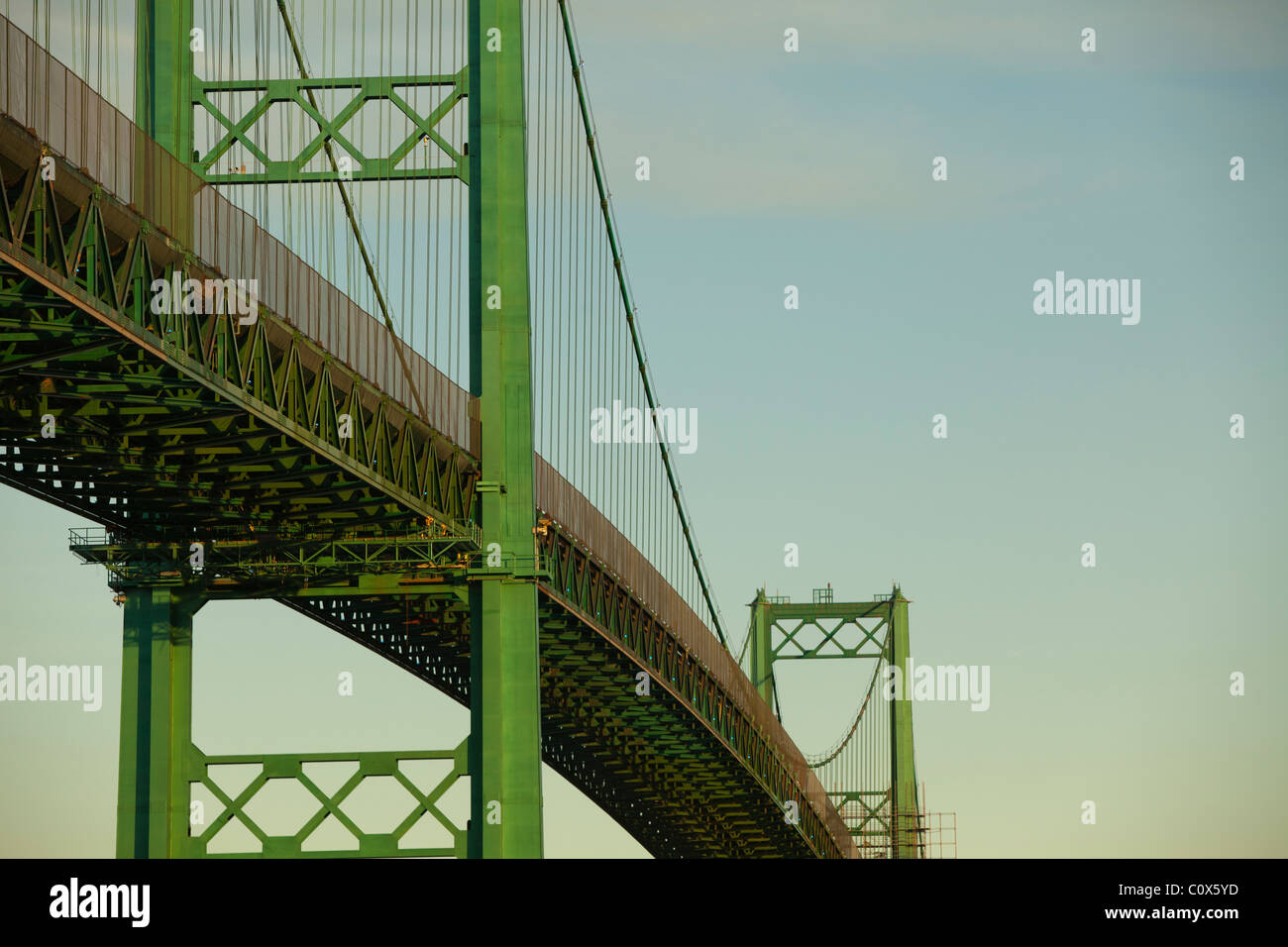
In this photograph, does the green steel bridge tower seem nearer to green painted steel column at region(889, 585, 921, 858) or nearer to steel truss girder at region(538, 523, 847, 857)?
steel truss girder at region(538, 523, 847, 857)

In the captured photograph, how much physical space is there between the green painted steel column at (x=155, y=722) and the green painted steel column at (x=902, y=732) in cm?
4880

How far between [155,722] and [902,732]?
52993mm

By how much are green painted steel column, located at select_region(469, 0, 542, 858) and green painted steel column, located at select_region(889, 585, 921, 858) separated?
1913 inches

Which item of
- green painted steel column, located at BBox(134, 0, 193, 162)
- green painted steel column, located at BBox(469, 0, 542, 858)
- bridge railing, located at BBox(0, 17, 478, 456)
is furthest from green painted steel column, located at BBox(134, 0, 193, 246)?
bridge railing, located at BBox(0, 17, 478, 456)

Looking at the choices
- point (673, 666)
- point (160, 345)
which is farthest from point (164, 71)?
point (673, 666)

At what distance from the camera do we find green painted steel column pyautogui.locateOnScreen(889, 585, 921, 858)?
92062 mm

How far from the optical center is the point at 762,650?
9300 cm

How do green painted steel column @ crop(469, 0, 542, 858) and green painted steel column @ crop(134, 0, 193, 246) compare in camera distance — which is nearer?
green painted steel column @ crop(469, 0, 542, 858)

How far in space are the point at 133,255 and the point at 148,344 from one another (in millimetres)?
968

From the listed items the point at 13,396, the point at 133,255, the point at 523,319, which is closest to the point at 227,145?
the point at 523,319

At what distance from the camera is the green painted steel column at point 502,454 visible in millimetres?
42312

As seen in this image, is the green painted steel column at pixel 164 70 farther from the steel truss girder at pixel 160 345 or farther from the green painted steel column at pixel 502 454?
the steel truss girder at pixel 160 345
